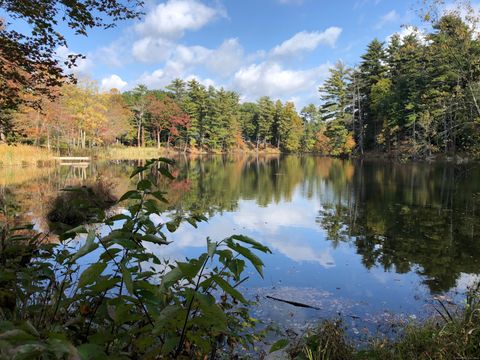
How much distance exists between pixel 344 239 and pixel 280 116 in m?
58.9

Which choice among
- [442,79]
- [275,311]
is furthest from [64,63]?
[442,79]

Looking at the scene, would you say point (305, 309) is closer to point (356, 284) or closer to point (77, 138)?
point (356, 284)

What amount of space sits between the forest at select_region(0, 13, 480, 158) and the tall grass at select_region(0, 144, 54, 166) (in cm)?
174

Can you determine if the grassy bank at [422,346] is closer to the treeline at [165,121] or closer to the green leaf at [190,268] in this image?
the green leaf at [190,268]

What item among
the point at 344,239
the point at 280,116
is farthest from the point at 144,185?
the point at 280,116

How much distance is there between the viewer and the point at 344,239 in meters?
9.50

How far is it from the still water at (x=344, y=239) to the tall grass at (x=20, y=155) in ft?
21.1

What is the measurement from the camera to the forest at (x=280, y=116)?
1230 inches

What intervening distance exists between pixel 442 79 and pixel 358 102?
17.0 meters

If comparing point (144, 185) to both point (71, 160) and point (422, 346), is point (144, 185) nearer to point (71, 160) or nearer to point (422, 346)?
point (422, 346)

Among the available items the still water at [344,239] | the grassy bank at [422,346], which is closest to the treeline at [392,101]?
the still water at [344,239]

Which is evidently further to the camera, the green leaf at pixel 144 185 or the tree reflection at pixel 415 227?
the tree reflection at pixel 415 227

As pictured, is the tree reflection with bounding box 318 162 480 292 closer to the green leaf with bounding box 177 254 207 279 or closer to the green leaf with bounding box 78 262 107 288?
the green leaf with bounding box 177 254 207 279

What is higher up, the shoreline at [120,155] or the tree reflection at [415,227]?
the shoreline at [120,155]
